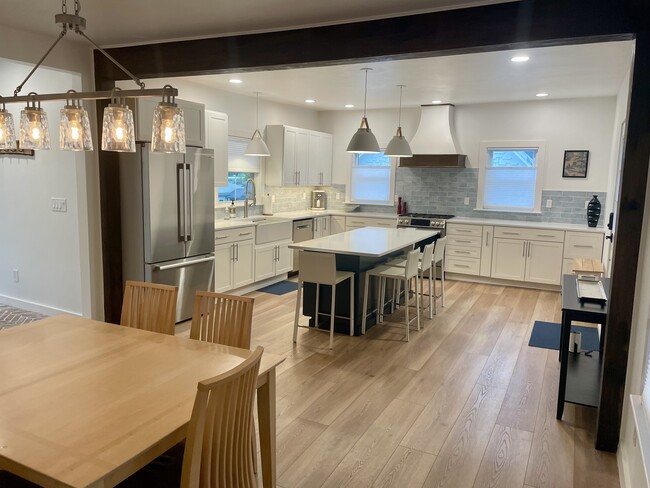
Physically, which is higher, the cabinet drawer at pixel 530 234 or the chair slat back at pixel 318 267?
the cabinet drawer at pixel 530 234

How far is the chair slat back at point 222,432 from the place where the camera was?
1.40 metres

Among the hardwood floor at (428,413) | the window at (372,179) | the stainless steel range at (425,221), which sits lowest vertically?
the hardwood floor at (428,413)

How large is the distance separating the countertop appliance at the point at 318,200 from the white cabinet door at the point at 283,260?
5.61 ft

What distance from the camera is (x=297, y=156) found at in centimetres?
719

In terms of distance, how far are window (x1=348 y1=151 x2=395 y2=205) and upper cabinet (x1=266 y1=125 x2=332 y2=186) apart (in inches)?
19.1

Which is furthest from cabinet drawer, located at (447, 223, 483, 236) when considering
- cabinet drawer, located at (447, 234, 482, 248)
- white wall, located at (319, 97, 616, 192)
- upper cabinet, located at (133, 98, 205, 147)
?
upper cabinet, located at (133, 98, 205, 147)

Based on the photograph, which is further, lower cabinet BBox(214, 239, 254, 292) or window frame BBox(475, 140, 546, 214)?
window frame BBox(475, 140, 546, 214)

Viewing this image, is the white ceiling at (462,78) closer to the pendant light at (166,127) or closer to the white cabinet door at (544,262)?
the white cabinet door at (544,262)

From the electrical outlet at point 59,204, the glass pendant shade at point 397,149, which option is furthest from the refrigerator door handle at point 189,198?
the glass pendant shade at point 397,149

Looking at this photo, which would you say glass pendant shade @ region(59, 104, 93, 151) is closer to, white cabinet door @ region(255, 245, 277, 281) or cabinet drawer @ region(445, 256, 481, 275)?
white cabinet door @ region(255, 245, 277, 281)

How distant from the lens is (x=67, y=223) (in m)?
4.48

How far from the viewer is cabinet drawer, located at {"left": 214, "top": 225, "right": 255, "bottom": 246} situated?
5289 mm

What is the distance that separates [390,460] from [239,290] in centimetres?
363

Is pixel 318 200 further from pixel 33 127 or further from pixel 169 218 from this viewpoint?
pixel 33 127
